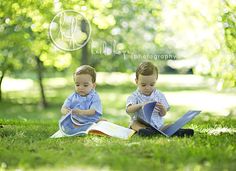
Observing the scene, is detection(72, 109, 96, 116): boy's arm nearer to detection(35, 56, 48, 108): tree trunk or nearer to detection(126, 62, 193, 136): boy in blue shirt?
detection(126, 62, 193, 136): boy in blue shirt

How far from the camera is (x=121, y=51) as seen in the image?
9133 millimetres

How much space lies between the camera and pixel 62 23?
23.4 ft

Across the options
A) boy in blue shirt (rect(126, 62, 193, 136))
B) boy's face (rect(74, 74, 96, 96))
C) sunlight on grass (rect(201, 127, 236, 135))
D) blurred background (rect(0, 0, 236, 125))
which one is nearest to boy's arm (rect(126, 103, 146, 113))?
boy in blue shirt (rect(126, 62, 193, 136))

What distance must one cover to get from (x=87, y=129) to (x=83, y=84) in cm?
45

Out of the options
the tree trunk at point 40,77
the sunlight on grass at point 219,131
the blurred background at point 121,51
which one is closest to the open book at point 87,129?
the sunlight on grass at point 219,131

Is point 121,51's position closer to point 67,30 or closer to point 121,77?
point 67,30

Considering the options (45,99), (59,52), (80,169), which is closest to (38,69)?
(45,99)

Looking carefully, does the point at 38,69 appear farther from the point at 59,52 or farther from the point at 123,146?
the point at 123,146

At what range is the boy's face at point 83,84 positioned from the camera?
4.39 metres

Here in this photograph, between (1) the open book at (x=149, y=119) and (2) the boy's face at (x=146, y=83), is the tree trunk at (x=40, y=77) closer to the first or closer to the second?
(2) the boy's face at (x=146, y=83)

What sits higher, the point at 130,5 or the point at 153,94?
the point at 130,5

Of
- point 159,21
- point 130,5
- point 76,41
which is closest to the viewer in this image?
point 76,41

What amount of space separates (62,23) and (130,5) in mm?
2410

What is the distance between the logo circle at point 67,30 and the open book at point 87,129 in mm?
2837
